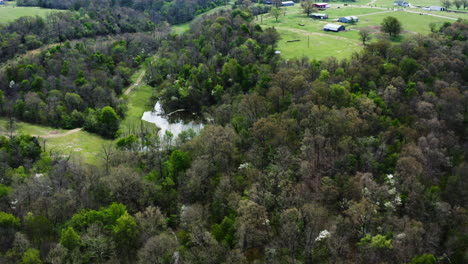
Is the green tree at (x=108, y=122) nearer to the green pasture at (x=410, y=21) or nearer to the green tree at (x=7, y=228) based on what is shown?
the green tree at (x=7, y=228)

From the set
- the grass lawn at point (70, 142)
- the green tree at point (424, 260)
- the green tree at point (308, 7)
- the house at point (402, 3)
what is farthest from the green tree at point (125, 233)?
the house at point (402, 3)

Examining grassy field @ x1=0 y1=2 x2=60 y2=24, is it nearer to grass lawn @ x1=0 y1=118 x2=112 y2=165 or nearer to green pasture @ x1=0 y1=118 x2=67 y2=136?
green pasture @ x1=0 y1=118 x2=67 y2=136

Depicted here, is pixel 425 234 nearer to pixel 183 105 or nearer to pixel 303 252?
pixel 303 252

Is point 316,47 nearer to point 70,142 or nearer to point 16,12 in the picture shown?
point 70,142

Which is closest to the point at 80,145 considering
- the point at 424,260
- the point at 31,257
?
the point at 31,257

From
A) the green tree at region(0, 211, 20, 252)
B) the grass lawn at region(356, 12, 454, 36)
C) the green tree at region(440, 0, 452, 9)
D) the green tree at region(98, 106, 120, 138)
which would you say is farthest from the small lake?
the green tree at region(440, 0, 452, 9)

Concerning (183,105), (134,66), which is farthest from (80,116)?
(134,66)
